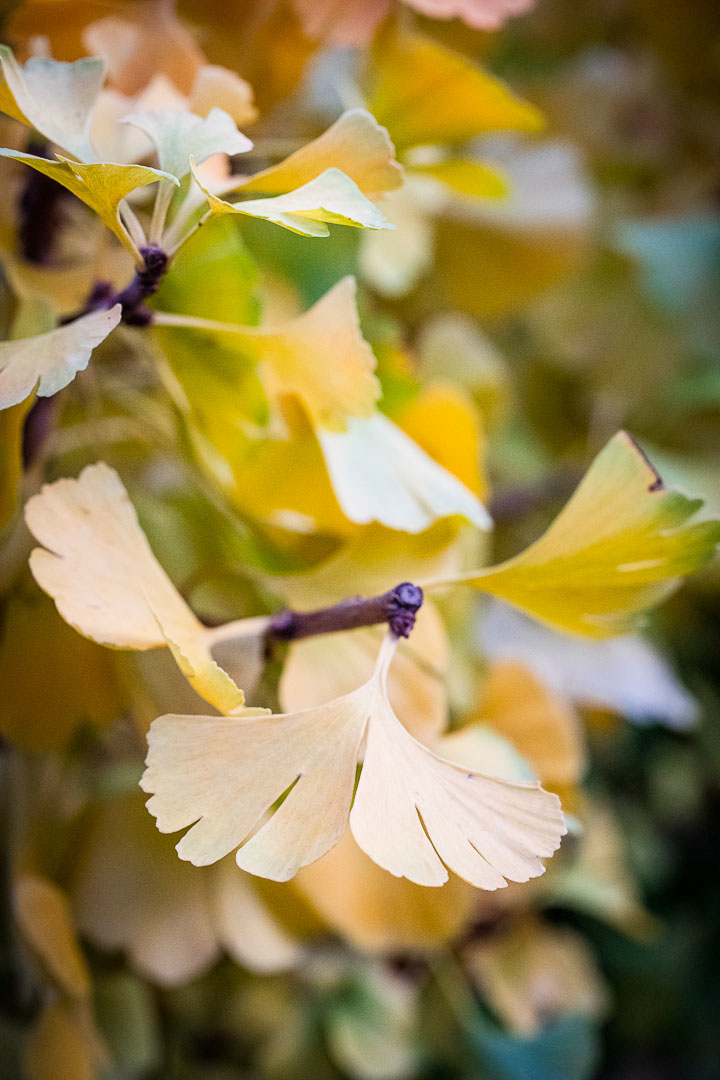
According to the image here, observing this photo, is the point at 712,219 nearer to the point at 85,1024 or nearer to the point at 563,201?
the point at 563,201

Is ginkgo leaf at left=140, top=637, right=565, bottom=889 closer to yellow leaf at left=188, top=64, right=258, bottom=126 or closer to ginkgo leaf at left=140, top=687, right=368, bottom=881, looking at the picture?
ginkgo leaf at left=140, top=687, right=368, bottom=881

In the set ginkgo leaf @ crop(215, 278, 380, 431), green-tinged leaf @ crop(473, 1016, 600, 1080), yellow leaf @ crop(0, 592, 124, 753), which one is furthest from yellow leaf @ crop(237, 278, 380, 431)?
green-tinged leaf @ crop(473, 1016, 600, 1080)

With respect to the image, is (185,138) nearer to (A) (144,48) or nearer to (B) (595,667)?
(A) (144,48)

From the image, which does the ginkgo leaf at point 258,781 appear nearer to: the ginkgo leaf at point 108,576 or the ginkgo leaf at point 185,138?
the ginkgo leaf at point 108,576

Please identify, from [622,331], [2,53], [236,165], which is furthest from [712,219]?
[2,53]

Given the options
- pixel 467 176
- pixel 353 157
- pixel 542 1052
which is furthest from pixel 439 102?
pixel 542 1052
